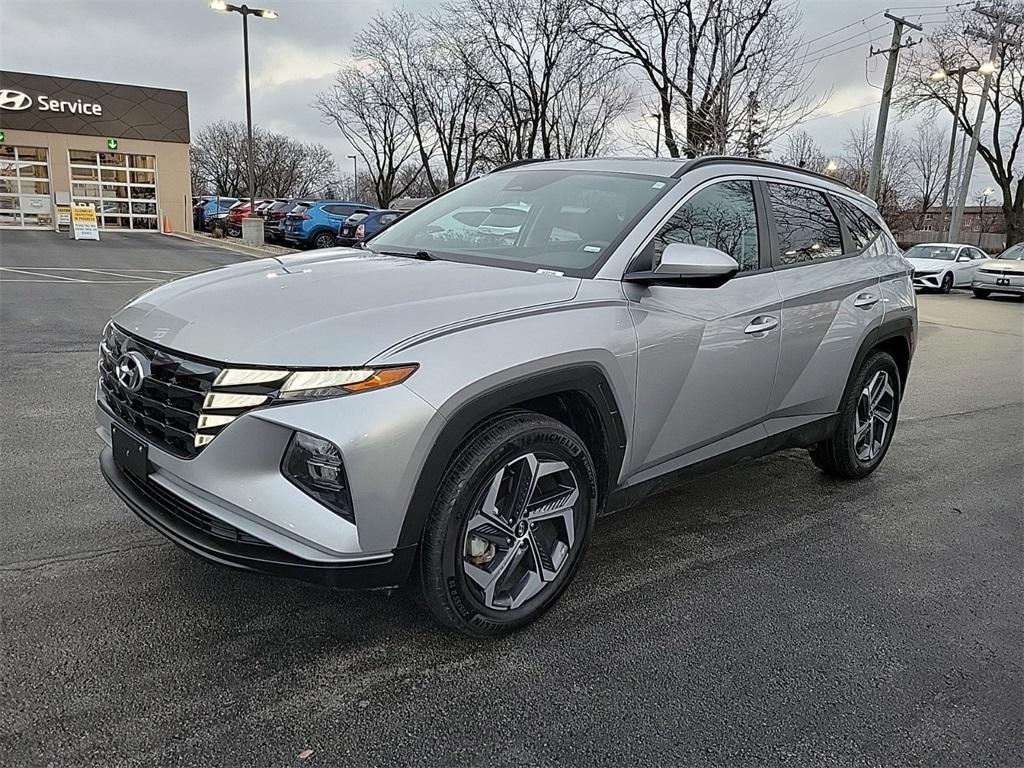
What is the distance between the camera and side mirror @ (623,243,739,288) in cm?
291

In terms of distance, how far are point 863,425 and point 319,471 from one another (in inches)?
142

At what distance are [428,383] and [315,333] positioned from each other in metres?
0.39

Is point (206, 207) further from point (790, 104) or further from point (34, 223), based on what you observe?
point (790, 104)

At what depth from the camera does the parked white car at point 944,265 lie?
69.3 feet

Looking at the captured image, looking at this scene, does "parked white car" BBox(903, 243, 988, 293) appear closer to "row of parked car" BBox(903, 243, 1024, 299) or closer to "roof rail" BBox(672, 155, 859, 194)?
"row of parked car" BBox(903, 243, 1024, 299)

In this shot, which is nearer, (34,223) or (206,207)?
(34,223)

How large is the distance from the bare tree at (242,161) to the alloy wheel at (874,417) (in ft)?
224

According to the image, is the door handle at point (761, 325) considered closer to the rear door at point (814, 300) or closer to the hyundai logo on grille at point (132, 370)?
the rear door at point (814, 300)

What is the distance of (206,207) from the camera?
3762 cm

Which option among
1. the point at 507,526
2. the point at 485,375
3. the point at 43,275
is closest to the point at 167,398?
the point at 485,375

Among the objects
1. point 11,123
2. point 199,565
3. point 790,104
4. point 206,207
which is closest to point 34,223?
point 11,123

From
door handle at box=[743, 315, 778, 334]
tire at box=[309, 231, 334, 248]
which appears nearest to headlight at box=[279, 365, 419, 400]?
door handle at box=[743, 315, 778, 334]

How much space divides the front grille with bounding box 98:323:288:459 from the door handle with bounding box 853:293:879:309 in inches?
128

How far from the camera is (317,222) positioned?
848 inches
